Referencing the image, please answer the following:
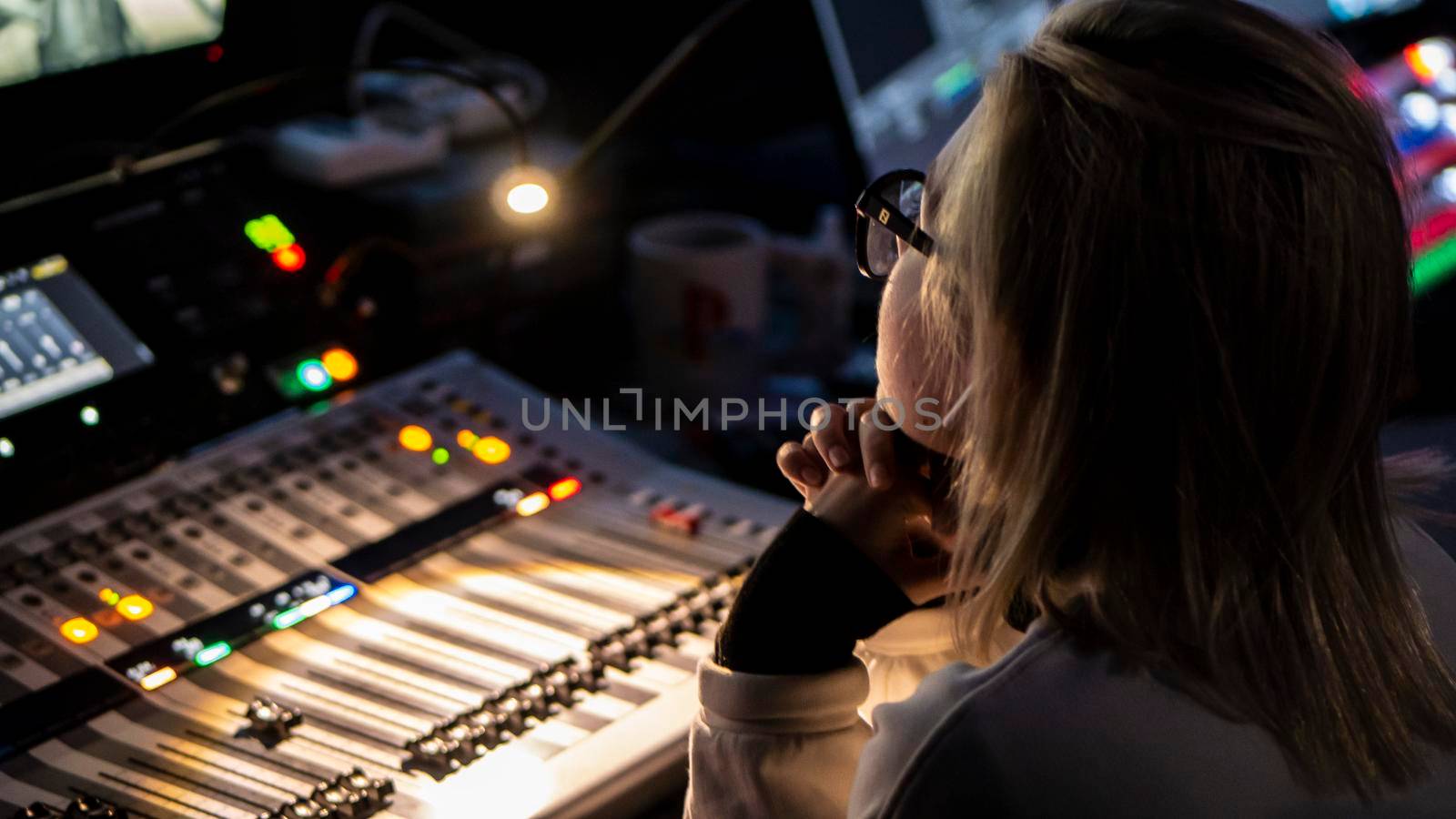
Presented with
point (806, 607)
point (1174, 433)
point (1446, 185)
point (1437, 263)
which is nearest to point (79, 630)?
point (806, 607)

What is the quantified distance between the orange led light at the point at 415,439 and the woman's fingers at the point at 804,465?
1.29 ft

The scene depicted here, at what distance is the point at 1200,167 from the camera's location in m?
0.62

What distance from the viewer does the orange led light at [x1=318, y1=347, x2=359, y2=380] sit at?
1244 mm

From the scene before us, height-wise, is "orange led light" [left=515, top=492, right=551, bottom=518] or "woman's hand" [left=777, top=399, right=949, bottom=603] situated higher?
"woman's hand" [left=777, top=399, right=949, bottom=603]

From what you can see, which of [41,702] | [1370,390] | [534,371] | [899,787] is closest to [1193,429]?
[1370,390]

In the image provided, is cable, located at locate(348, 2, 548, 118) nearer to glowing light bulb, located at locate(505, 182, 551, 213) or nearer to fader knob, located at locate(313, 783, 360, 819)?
glowing light bulb, located at locate(505, 182, 551, 213)

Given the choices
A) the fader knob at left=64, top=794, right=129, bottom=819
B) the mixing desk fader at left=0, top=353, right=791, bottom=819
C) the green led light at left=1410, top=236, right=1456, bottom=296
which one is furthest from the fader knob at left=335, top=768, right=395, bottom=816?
the green led light at left=1410, top=236, right=1456, bottom=296

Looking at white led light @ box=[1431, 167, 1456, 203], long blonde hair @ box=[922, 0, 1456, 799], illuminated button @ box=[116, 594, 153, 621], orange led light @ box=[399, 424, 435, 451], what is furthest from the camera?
white led light @ box=[1431, 167, 1456, 203]

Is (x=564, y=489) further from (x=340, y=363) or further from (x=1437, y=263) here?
(x=1437, y=263)

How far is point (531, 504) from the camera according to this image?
1.15 meters

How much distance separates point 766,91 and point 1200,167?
1411 mm

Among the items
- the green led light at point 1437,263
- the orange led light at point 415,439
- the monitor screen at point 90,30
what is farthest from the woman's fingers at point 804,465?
the green led light at point 1437,263

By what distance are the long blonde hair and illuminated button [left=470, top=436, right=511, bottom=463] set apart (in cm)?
58

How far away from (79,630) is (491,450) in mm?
364
